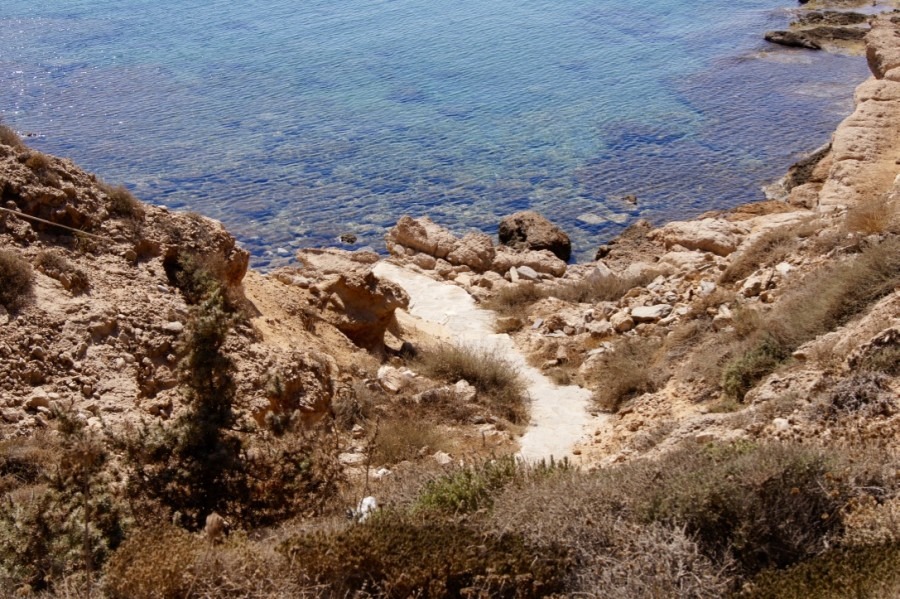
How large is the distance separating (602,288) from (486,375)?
4.98 meters

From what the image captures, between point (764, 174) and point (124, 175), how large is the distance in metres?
15.6

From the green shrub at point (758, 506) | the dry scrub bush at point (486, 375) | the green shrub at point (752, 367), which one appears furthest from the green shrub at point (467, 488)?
the dry scrub bush at point (486, 375)

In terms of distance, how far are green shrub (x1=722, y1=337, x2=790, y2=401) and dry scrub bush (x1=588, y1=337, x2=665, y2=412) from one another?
1.52 metres

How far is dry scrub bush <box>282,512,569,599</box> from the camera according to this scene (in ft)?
14.8

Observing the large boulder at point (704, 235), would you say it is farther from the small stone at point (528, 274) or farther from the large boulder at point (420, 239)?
the large boulder at point (420, 239)

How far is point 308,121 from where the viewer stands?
84.8ft

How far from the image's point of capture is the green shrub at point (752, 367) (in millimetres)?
8641

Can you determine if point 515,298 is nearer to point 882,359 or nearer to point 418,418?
point 418,418

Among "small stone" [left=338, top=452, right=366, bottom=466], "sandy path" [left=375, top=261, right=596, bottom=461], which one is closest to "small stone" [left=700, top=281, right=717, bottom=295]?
"sandy path" [left=375, top=261, right=596, bottom=461]

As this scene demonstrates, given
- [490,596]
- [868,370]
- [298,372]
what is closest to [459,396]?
[298,372]

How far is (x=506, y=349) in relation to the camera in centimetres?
1320

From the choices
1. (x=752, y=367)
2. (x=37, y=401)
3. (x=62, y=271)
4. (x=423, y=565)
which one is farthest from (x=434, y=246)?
(x=423, y=565)

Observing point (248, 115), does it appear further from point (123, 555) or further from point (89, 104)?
point (123, 555)

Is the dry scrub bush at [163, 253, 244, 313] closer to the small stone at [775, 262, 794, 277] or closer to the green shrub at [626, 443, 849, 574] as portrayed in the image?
the green shrub at [626, 443, 849, 574]
